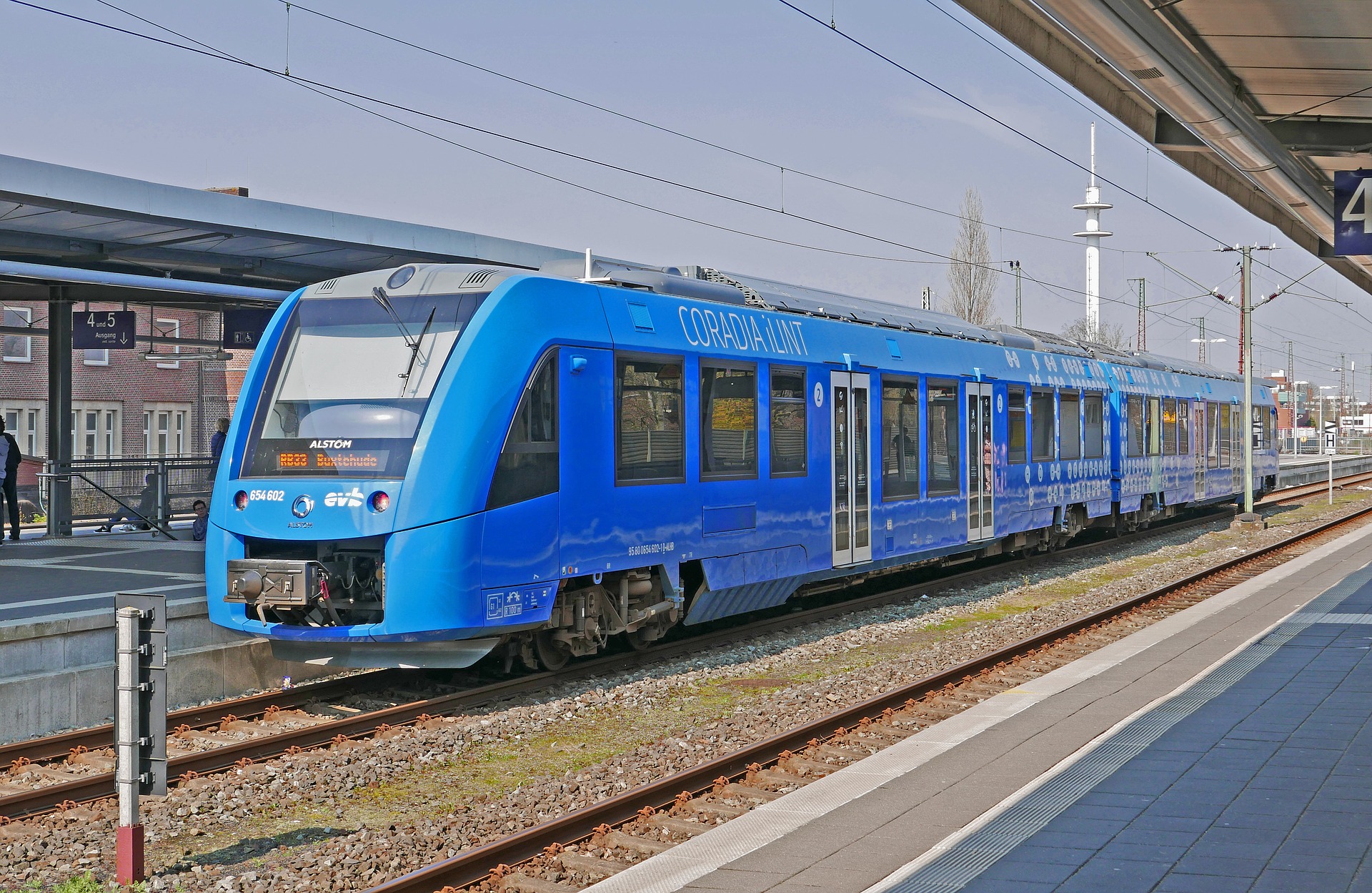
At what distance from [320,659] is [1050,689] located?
17.8 feet

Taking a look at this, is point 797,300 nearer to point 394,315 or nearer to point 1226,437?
point 394,315

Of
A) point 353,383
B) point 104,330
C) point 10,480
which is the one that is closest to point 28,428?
point 104,330

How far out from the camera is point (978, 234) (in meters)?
62.3

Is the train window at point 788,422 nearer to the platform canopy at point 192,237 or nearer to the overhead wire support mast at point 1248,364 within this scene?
the platform canopy at point 192,237

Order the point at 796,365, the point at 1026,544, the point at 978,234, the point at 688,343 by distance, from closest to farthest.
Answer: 1. the point at 688,343
2. the point at 796,365
3. the point at 1026,544
4. the point at 978,234

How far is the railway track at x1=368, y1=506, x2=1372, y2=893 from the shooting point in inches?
239

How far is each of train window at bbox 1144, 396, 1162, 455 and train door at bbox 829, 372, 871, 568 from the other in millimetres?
12447

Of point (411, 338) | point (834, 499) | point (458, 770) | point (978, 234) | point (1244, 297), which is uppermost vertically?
point (978, 234)

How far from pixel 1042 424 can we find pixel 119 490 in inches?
534

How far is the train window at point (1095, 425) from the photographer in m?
22.5

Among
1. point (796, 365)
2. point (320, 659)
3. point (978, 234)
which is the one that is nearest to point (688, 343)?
point (796, 365)

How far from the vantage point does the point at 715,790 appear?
7.66 meters

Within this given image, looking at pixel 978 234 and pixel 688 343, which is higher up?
pixel 978 234

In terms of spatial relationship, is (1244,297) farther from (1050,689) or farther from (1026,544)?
(1050,689)
